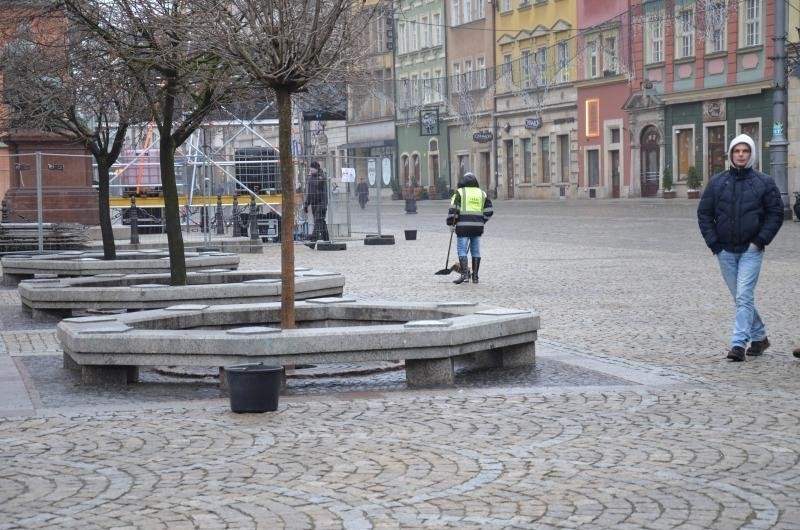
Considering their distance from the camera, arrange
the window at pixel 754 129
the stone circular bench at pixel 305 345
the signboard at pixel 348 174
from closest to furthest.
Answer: the stone circular bench at pixel 305 345 → the signboard at pixel 348 174 → the window at pixel 754 129

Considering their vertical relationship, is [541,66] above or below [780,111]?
above

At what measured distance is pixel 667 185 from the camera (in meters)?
54.9

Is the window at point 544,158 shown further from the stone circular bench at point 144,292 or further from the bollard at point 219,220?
the stone circular bench at point 144,292

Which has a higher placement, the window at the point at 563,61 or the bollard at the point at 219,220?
the window at the point at 563,61

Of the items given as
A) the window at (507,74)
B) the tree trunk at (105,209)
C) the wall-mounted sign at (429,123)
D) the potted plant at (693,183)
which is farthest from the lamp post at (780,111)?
the wall-mounted sign at (429,123)

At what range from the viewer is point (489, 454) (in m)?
7.21

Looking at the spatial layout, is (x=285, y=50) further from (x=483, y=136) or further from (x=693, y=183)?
(x=483, y=136)

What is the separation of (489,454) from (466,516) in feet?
4.40

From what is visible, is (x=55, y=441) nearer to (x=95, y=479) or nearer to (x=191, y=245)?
(x=95, y=479)

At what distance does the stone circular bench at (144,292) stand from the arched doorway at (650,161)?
1703 inches

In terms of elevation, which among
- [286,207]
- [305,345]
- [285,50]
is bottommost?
[305,345]

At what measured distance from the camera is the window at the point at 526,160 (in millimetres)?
69875

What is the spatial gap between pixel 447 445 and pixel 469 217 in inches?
501

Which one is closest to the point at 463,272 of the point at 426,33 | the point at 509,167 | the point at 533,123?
the point at 533,123
